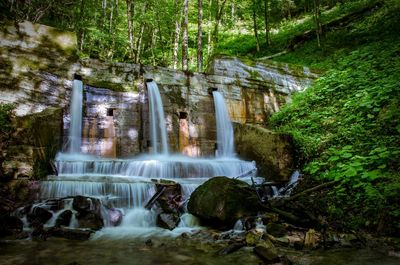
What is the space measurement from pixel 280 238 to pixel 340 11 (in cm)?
2438

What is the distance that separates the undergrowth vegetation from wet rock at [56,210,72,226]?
4.85m

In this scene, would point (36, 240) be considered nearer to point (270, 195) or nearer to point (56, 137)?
point (56, 137)

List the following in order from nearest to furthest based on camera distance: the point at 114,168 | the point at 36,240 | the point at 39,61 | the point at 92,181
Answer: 1. the point at 36,240
2. the point at 92,181
3. the point at 114,168
4. the point at 39,61

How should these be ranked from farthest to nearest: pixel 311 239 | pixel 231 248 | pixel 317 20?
pixel 317 20, pixel 311 239, pixel 231 248

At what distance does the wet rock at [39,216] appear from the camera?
217 inches

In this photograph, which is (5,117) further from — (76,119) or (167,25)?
(167,25)

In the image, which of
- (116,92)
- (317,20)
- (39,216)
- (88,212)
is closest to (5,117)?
(116,92)

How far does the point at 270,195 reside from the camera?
780cm

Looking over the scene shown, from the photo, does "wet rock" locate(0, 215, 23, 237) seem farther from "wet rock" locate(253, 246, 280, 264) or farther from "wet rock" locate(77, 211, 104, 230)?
"wet rock" locate(253, 246, 280, 264)

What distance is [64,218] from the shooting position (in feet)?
18.2

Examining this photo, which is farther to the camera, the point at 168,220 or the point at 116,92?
the point at 116,92

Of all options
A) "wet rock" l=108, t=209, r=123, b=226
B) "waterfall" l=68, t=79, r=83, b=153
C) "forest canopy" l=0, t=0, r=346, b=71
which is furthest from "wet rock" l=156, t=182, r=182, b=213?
"forest canopy" l=0, t=0, r=346, b=71

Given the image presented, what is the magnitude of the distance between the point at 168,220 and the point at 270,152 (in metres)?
4.28

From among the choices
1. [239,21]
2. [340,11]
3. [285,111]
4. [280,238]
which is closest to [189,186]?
[280,238]
